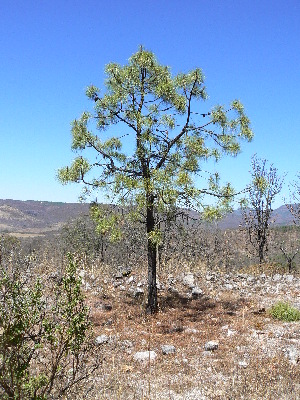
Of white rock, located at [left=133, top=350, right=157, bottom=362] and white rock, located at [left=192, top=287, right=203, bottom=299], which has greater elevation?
white rock, located at [left=192, top=287, right=203, bottom=299]

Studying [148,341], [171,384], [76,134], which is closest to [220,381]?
[171,384]

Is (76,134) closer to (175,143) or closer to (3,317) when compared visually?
(175,143)

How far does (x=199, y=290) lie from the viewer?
14.5m

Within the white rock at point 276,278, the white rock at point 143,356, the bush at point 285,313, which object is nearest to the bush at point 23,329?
the white rock at point 143,356

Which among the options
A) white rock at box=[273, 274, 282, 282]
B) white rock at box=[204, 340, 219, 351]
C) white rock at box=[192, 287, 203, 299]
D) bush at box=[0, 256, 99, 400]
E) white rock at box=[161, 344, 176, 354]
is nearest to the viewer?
bush at box=[0, 256, 99, 400]

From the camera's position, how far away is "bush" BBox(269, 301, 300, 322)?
11.0m

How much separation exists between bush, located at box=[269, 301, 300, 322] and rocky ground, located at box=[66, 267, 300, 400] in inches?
11.8

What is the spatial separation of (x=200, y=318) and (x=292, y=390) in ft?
17.7

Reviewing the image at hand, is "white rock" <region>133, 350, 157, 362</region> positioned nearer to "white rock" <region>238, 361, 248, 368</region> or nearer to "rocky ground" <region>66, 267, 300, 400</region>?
"rocky ground" <region>66, 267, 300, 400</region>

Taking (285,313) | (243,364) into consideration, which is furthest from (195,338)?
(285,313)

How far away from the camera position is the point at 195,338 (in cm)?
959

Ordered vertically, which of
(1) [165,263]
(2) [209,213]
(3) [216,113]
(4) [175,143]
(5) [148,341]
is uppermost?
(3) [216,113]

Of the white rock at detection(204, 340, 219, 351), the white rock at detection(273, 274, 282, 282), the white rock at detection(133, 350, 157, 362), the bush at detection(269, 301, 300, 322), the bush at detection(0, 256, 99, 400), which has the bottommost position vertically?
the white rock at detection(133, 350, 157, 362)

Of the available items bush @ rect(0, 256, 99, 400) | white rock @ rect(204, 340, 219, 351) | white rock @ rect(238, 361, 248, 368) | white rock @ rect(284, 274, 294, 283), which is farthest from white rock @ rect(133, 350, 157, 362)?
white rock @ rect(284, 274, 294, 283)
